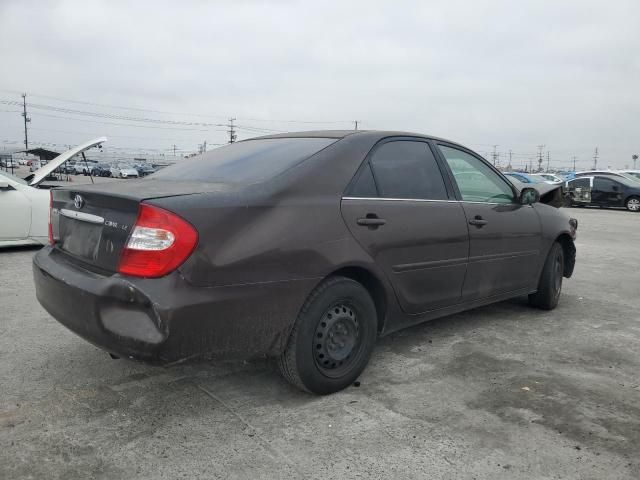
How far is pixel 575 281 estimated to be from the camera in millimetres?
6531

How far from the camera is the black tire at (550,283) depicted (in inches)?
193

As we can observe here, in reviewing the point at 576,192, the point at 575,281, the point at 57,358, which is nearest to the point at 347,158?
the point at 57,358

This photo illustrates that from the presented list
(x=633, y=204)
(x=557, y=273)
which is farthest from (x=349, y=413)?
(x=633, y=204)

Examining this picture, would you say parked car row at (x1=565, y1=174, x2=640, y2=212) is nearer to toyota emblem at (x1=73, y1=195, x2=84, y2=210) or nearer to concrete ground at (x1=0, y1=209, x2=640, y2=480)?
concrete ground at (x1=0, y1=209, x2=640, y2=480)

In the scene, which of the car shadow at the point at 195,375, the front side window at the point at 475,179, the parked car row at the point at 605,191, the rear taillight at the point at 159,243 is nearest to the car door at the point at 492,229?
the front side window at the point at 475,179

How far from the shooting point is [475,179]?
→ 164 inches

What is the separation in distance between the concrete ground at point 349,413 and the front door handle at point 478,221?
905 millimetres

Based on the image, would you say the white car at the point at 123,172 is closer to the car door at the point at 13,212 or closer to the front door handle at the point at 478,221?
the car door at the point at 13,212

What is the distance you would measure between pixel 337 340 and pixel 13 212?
6.03 meters

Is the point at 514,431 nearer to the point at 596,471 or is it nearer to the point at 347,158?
the point at 596,471

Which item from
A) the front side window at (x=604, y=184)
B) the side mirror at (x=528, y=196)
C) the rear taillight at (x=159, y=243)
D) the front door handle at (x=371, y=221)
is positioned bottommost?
the rear taillight at (x=159, y=243)

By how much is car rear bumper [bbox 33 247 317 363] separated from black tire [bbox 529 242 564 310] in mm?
2956

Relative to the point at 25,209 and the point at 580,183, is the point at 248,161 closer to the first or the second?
the point at 25,209

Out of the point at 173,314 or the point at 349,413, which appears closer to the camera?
the point at 173,314
